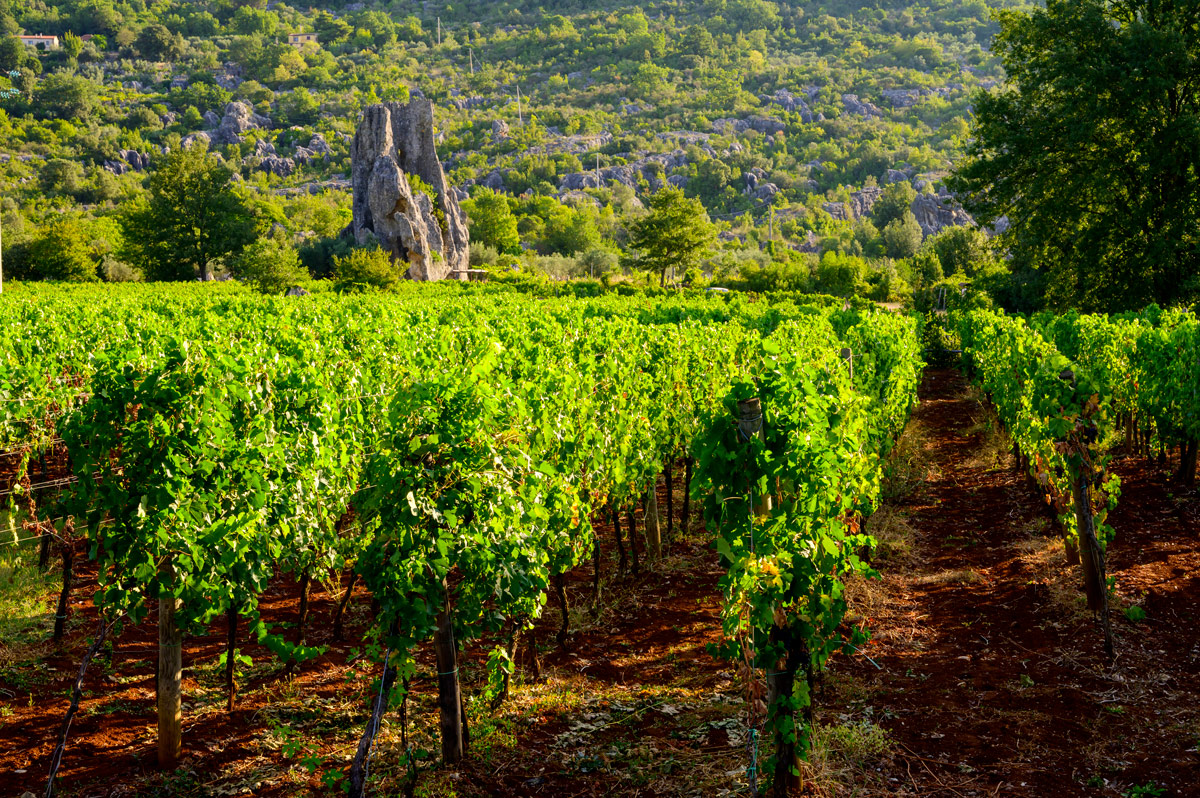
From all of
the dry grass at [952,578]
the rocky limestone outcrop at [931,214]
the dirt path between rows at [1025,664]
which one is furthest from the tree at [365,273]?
the rocky limestone outcrop at [931,214]

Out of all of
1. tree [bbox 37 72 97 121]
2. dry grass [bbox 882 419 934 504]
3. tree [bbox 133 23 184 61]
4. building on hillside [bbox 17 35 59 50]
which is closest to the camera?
dry grass [bbox 882 419 934 504]

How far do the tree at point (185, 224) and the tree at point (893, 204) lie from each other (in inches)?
3080

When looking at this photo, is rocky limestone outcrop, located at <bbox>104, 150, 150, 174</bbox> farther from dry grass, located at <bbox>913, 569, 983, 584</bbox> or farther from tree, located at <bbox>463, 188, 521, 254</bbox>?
dry grass, located at <bbox>913, 569, 983, 584</bbox>

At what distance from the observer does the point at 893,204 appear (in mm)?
99125

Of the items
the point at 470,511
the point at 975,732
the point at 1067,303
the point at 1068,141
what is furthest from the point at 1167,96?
the point at 470,511

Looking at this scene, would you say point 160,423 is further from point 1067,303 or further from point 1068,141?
point 1067,303

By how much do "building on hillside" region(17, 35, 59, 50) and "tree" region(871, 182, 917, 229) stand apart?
5930 inches

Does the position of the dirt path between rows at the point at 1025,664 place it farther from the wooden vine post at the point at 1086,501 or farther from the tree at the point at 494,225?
the tree at the point at 494,225

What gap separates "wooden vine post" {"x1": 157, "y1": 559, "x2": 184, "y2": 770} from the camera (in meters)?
4.29

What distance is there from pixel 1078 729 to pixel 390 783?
405cm

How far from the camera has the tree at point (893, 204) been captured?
323 ft

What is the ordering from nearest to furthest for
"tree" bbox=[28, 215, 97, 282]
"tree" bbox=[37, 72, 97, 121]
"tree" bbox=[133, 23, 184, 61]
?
"tree" bbox=[28, 215, 97, 282]
"tree" bbox=[37, 72, 97, 121]
"tree" bbox=[133, 23, 184, 61]

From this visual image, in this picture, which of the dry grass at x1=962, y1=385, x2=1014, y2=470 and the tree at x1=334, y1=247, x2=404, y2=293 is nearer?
the dry grass at x1=962, y1=385, x2=1014, y2=470

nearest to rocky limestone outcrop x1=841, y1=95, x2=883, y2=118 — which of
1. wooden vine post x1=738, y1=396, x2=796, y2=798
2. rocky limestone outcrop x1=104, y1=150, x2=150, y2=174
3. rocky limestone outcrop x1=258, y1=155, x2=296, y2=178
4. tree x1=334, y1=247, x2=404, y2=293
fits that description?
rocky limestone outcrop x1=258, y1=155, x2=296, y2=178
